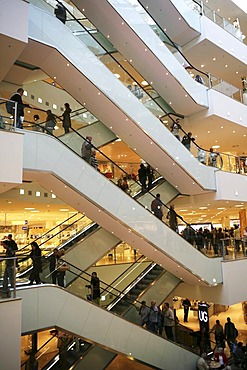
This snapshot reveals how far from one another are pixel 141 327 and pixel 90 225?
3756mm

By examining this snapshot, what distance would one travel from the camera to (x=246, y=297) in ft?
42.0

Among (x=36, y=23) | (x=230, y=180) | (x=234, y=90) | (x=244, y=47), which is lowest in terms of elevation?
(x=230, y=180)

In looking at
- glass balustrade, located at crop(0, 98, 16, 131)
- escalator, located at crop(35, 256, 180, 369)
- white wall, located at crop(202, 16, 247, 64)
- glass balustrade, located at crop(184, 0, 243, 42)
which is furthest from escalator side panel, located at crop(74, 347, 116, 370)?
glass balustrade, located at crop(184, 0, 243, 42)

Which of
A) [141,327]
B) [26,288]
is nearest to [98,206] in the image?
[26,288]

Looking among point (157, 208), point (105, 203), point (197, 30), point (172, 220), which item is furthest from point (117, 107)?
point (197, 30)

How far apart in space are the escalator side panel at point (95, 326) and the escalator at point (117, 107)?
5089mm

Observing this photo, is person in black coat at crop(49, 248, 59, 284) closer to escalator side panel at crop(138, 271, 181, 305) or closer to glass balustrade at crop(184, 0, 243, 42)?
escalator side panel at crop(138, 271, 181, 305)

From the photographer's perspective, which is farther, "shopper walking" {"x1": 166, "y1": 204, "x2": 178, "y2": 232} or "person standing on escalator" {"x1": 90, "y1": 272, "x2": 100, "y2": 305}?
"shopper walking" {"x1": 166, "y1": 204, "x2": 178, "y2": 232}

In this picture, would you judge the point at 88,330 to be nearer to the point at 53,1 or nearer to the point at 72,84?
the point at 72,84

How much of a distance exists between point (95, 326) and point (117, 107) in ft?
19.1

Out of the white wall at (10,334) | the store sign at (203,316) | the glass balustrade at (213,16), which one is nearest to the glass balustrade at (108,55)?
the glass balustrade at (213,16)

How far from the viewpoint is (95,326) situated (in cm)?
880

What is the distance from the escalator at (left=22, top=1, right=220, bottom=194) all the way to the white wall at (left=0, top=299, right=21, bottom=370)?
5807 millimetres

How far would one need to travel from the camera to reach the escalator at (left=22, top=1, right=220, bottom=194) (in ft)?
28.6
